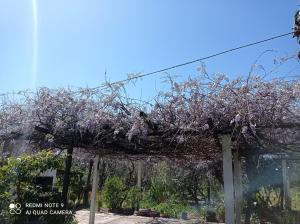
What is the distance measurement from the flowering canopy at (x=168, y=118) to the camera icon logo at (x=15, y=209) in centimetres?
136

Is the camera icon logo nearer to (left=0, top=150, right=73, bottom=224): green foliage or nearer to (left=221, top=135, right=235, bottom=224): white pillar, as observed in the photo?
(left=0, top=150, right=73, bottom=224): green foliage

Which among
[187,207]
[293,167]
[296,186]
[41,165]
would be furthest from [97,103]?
[296,186]

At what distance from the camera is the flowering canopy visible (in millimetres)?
5066

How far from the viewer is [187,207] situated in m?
14.9

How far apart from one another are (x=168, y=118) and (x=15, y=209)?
2.78 metres

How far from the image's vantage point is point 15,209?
5.82 metres

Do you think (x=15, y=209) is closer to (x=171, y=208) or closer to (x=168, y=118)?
(x=168, y=118)

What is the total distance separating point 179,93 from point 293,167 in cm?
1067

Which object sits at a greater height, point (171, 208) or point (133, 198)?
point (133, 198)

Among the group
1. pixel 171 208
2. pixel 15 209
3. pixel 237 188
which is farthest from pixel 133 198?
pixel 15 209

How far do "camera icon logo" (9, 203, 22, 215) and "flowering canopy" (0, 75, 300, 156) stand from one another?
136 centimetres

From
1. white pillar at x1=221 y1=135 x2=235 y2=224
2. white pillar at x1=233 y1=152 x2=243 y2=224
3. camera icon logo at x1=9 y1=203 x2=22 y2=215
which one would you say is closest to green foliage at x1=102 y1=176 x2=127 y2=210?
white pillar at x1=233 y1=152 x2=243 y2=224

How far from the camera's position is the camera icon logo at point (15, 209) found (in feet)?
18.7

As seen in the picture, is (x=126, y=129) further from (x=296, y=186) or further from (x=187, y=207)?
(x=296, y=186)
